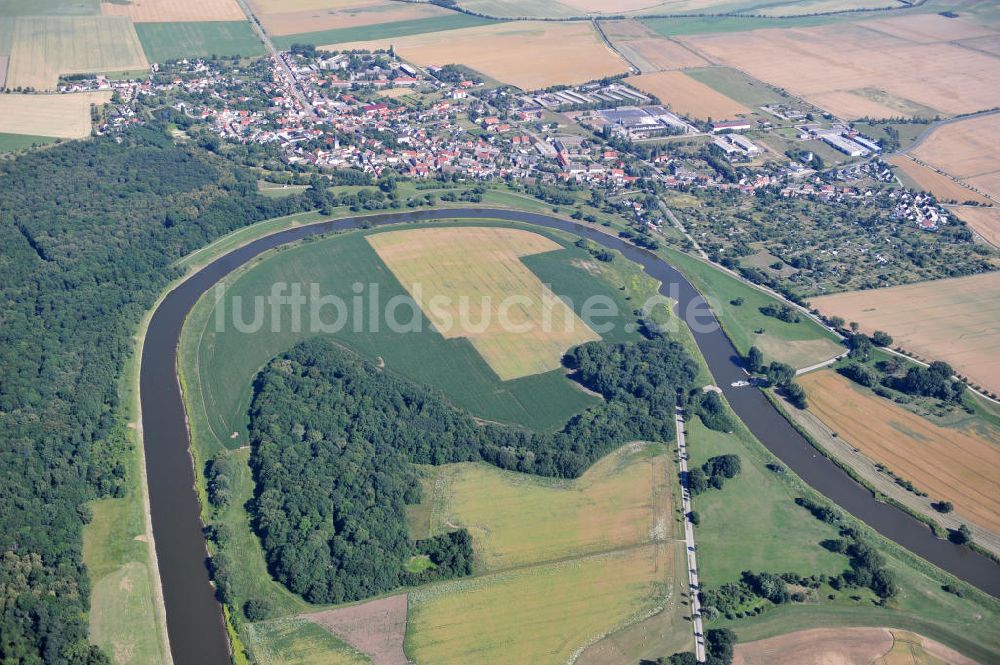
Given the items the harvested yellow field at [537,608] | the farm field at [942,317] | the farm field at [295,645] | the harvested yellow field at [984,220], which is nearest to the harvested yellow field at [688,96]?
the harvested yellow field at [984,220]

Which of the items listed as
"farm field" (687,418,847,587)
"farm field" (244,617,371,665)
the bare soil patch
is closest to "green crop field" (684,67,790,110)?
"farm field" (687,418,847,587)

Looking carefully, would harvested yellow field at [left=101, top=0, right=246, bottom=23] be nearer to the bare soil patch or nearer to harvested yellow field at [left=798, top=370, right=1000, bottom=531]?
harvested yellow field at [left=798, top=370, right=1000, bottom=531]

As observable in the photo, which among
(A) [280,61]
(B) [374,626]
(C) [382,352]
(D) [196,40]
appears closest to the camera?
(B) [374,626]

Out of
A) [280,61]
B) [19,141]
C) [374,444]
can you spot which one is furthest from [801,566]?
[280,61]

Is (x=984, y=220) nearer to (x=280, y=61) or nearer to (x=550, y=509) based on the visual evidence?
(x=550, y=509)

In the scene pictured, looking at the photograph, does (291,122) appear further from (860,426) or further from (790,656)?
(790,656)
